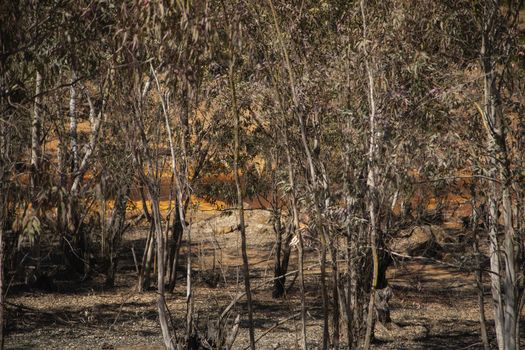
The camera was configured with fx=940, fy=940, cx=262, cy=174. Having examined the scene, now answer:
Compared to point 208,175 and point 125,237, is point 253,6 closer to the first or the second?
point 208,175

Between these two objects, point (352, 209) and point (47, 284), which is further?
point (47, 284)

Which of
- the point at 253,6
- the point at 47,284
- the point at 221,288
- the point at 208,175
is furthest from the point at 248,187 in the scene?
the point at 253,6

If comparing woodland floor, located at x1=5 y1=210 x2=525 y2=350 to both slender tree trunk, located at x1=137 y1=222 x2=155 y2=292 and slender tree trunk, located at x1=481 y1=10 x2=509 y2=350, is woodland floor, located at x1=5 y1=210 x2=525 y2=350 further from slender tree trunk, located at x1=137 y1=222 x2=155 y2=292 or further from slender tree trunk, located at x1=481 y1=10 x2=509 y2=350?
slender tree trunk, located at x1=481 y1=10 x2=509 y2=350

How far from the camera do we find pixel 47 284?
17531 mm

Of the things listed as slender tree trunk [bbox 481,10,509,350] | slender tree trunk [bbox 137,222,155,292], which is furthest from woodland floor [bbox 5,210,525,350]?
slender tree trunk [bbox 481,10,509,350]

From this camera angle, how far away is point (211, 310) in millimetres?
15883

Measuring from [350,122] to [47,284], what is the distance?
8529 millimetres

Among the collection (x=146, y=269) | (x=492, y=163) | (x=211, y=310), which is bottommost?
(x=211, y=310)

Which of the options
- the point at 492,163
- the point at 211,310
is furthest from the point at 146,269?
the point at 492,163

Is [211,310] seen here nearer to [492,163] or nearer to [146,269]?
[146,269]

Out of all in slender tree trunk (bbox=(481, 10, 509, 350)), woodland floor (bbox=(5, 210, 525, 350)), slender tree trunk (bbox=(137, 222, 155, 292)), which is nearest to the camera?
slender tree trunk (bbox=(481, 10, 509, 350))

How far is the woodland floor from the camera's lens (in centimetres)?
1401

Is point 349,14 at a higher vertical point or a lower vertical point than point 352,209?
higher

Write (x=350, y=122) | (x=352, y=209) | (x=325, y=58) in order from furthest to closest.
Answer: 1. (x=325, y=58)
2. (x=350, y=122)
3. (x=352, y=209)
